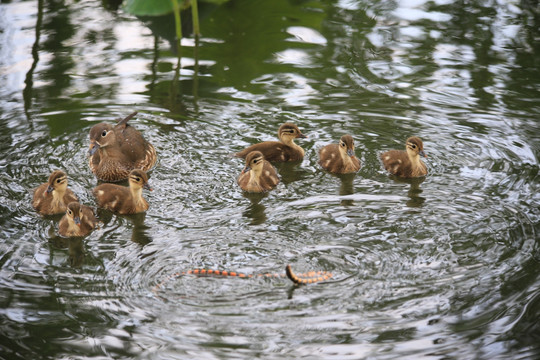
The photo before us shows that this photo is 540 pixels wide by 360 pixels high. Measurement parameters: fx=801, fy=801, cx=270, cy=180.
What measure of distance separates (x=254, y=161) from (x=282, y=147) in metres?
0.58

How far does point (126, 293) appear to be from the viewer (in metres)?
4.93

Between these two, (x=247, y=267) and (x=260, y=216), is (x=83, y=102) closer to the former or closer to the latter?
(x=260, y=216)

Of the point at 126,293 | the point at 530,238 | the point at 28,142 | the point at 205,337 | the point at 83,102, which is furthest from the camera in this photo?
the point at 83,102

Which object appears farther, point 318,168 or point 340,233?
point 318,168

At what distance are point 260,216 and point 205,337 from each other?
163 centimetres

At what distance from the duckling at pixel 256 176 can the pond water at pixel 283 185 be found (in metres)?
0.09

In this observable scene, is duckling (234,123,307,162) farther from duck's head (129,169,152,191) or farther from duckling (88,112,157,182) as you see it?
duck's head (129,169,152,191)

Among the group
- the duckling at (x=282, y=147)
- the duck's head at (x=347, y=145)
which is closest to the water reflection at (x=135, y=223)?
the duckling at (x=282, y=147)

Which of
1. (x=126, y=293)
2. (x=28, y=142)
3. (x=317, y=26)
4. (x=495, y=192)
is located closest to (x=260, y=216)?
(x=126, y=293)

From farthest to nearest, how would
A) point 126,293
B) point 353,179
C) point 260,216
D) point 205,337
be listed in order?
point 353,179 < point 260,216 < point 126,293 < point 205,337

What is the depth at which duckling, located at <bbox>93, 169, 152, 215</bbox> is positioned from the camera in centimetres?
608

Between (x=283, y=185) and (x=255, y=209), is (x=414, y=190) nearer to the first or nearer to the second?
(x=283, y=185)

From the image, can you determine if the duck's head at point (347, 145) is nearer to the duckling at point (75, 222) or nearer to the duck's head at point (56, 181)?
the duckling at point (75, 222)

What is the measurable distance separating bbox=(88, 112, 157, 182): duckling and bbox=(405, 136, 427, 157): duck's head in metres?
2.16
